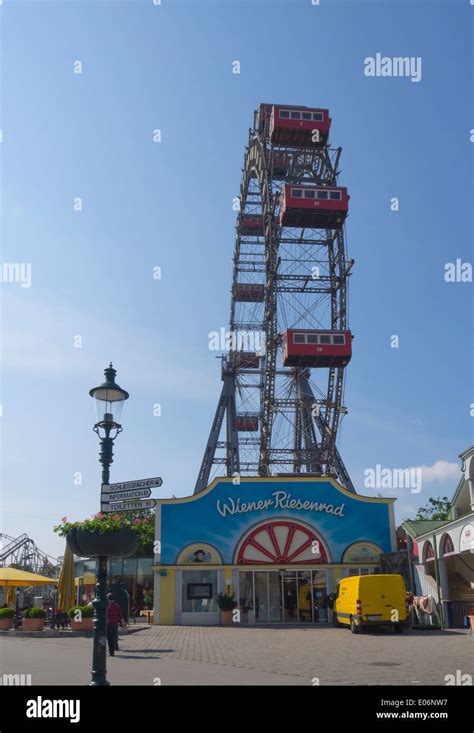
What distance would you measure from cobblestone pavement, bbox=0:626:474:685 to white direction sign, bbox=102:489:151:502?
10.8 ft

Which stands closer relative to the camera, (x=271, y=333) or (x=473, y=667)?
(x=473, y=667)

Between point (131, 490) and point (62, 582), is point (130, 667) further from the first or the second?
point (62, 582)

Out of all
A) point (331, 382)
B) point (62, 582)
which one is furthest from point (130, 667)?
point (331, 382)

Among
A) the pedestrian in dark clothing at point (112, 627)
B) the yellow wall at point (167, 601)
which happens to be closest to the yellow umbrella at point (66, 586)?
the yellow wall at point (167, 601)

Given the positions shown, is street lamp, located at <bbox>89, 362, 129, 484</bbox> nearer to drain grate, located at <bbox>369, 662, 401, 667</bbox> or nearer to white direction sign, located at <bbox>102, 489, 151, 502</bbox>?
white direction sign, located at <bbox>102, 489, 151, 502</bbox>

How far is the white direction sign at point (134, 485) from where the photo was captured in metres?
10.4

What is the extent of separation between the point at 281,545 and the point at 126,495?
19.7 m

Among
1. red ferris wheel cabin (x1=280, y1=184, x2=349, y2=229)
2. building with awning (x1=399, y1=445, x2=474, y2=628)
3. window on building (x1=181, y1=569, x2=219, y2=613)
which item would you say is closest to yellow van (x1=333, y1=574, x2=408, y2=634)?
building with awning (x1=399, y1=445, x2=474, y2=628)

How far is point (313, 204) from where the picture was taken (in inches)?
1622

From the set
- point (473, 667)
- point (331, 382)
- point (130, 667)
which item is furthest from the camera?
point (331, 382)

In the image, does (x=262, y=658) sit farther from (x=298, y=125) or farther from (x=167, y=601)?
(x=298, y=125)

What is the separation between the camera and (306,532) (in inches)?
1155

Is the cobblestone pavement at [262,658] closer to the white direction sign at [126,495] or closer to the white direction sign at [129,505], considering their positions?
the white direction sign at [129,505]
